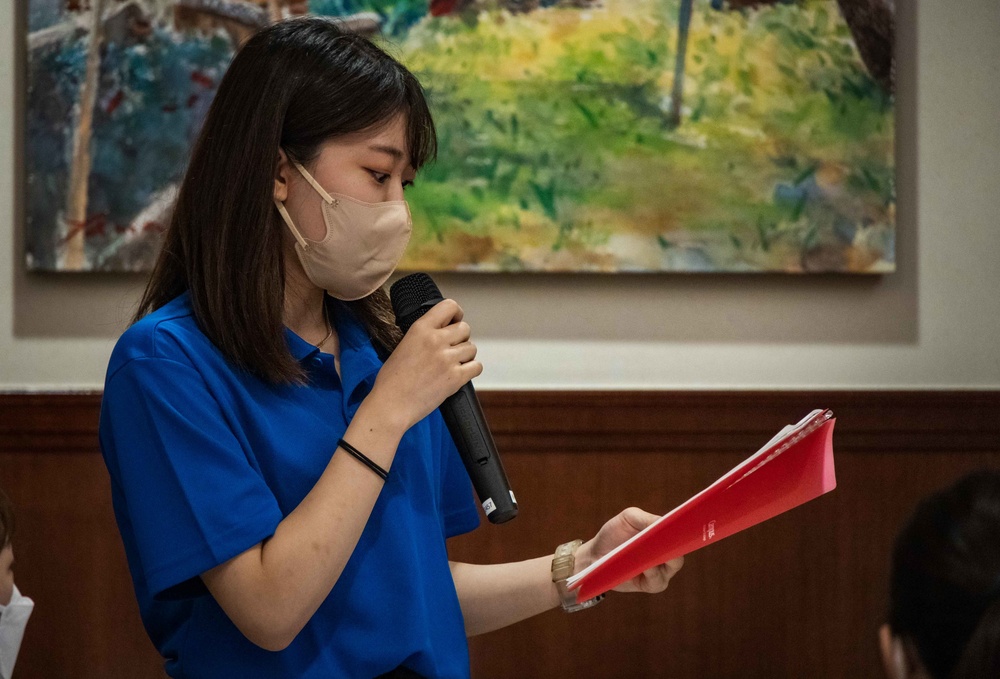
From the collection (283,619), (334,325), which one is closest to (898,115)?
(334,325)

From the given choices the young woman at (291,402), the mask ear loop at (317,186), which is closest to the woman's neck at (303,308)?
the young woman at (291,402)

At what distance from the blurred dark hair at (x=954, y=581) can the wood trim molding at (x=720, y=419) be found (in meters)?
1.67

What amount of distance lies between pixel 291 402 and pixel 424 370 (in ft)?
0.57

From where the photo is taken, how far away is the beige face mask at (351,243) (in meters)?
1.27

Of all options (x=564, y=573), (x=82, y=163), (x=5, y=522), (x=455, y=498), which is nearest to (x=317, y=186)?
(x=455, y=498)

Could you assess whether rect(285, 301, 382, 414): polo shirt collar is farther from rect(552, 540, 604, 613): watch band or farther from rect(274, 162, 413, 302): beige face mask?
rect(552, 540, 604, 613): watch band

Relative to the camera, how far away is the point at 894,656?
34.1 inches

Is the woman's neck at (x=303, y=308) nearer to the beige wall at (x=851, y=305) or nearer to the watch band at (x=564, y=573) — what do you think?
the watch band at (x=564, y=573)

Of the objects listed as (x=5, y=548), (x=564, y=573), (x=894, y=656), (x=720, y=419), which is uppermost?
(x=894, y=656)

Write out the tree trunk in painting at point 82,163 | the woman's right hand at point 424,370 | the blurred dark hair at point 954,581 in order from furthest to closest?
the tree trunk in painting at point 82,163, the woman's right hand at point 424,370, the blurred dark hair at point 954,581

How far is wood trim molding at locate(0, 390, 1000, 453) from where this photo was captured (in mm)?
2516

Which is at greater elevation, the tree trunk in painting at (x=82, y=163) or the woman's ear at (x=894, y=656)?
the tree trunk in painting at (x=82, y=163)

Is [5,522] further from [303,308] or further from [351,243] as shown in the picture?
[351,243]

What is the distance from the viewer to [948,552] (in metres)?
0.80
